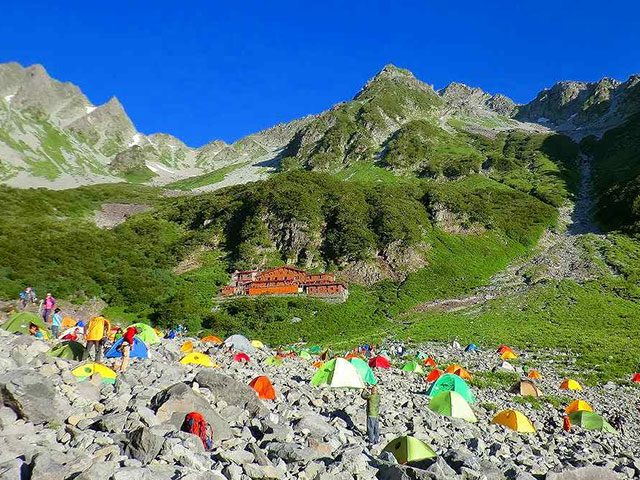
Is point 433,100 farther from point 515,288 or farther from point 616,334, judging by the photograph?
point 616,334

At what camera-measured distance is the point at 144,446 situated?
7551 millimetres

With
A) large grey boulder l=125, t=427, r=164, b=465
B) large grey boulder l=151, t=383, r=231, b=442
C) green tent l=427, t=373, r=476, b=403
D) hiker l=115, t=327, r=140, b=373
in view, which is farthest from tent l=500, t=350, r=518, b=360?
large grey boulder l=125, t=427, r=164, b=465

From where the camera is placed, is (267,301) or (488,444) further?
(267,301)

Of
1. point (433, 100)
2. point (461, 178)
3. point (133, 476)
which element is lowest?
point (133, 476)

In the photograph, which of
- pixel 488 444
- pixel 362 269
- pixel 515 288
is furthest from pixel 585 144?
pixel 488 444

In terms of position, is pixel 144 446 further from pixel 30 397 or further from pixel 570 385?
pixel 570 385

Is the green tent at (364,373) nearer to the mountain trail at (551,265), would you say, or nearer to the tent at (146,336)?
the tent at (146,336)

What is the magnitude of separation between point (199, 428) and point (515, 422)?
Answer: 11.1 meters

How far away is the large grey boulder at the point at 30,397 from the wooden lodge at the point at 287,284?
44.9 meters

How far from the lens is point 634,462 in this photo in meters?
11.4

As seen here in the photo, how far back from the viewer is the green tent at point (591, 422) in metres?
16.1

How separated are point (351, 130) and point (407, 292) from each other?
90.4m

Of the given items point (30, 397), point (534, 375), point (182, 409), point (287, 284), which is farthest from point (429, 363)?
point (287, 284)

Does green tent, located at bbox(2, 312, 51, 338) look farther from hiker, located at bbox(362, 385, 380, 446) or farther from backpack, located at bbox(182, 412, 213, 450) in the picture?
hiker, located at bbox(362, 385, 380, 446)
